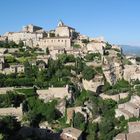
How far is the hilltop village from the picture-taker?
43891mm

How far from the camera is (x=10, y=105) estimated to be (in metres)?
46.1

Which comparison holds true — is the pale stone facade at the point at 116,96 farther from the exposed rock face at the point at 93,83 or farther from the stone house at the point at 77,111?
the stone house at the point at 77,111

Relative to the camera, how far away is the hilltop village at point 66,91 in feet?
144

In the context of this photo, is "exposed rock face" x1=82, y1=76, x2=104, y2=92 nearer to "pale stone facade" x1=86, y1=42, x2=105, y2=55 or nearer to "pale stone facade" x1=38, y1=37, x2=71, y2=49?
"pale stone facade" x1=86, y1=42, x2=105, y2=55

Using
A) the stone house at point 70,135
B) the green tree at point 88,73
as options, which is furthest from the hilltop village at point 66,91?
the green tree at point 88,73

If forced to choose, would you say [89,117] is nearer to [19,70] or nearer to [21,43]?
[19,70]

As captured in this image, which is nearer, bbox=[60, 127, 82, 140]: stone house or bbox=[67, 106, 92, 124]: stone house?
bbox=[60, 127, 82, 140]: stone house

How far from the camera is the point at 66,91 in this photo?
4953 centimetres

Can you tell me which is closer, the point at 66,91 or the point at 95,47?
the point at 66,91

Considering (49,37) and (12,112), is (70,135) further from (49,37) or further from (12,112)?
(49,37)

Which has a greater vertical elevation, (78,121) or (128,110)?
(128,110)

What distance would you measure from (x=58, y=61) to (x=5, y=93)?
10.4 metres

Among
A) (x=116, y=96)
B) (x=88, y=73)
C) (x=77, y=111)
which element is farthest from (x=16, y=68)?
(x=116, y=96)

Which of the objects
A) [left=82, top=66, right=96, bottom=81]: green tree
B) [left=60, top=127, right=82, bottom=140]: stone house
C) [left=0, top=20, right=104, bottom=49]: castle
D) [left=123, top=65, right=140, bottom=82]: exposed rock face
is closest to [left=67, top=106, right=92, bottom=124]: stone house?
[left=60, top=127, right=82, bottom=140]: stone house
